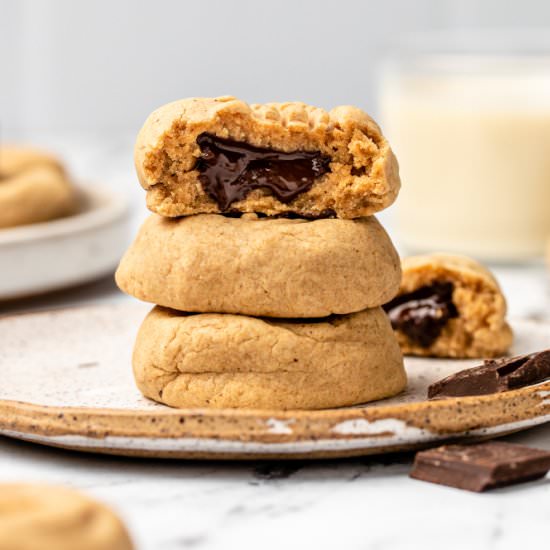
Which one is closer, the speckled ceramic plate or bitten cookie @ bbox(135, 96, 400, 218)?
the speckled ceramic plate

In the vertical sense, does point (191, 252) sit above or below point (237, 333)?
above

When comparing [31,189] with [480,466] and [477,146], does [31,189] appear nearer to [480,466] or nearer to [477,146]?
[477,146]

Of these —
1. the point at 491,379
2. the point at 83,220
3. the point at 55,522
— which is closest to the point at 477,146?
the point at 83,220

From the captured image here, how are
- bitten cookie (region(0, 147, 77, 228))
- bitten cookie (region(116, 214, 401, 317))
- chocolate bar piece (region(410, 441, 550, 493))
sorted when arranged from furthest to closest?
bitten cookie (region(0, 147, 77, 228))
bitten cookie (region(116, 214, 401, 317))
chocolate bar piece (region(410, 441, 550, 493))

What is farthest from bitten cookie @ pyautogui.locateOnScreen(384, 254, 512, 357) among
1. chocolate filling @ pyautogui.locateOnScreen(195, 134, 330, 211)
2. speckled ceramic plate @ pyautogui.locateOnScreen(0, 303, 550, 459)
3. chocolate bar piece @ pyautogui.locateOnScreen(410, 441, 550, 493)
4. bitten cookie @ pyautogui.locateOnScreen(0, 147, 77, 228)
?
bitten cookie @ pyautogui.locateOnScreen(0, 147, 77, 228)

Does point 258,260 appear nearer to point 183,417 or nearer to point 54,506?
point 183,417

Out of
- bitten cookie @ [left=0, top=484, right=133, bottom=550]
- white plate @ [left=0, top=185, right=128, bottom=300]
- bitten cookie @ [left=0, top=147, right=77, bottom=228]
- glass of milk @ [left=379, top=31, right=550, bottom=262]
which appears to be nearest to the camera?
bitten cookie @ [left=0, top=484, right=133, bottom=550]

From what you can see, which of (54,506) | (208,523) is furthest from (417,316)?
(54,506)

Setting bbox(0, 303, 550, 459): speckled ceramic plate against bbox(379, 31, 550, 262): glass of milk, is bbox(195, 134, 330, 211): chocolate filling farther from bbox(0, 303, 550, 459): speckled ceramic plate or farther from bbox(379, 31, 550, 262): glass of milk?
bbox(379, 31, 550, 262): glass of milk
